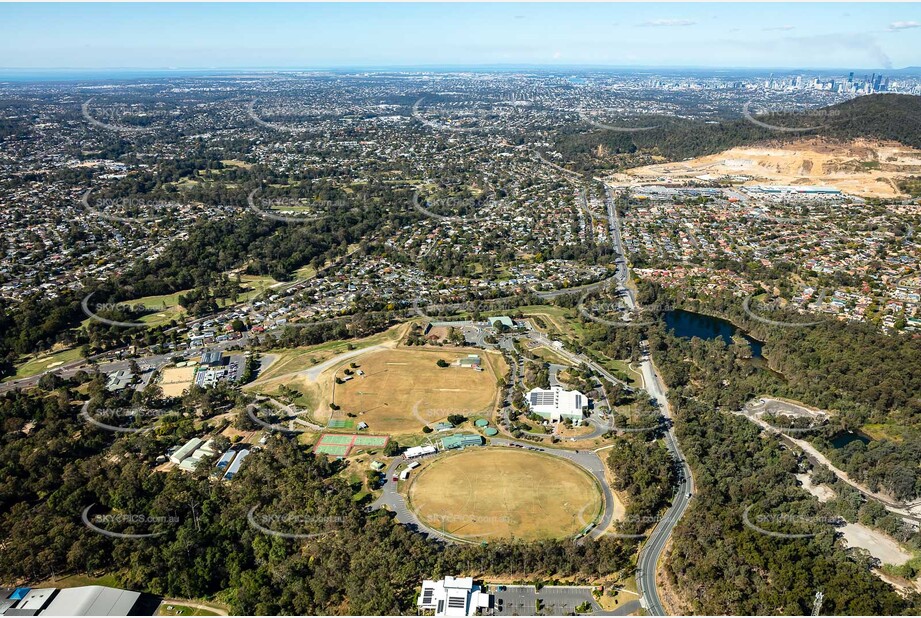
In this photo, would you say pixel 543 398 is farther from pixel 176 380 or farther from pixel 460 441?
pixel 176 380

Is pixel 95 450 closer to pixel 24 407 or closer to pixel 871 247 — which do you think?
pixel 24 407

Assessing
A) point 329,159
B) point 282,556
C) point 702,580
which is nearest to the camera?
point 702,580

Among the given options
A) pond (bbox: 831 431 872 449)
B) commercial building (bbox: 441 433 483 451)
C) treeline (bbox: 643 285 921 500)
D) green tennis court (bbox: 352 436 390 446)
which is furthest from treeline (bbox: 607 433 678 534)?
green tennis court (bbox: 352 436 390 446)

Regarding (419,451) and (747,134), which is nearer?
(419,451)

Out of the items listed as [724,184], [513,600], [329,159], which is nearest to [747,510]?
[513,600]

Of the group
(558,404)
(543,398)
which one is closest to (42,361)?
(543,398)

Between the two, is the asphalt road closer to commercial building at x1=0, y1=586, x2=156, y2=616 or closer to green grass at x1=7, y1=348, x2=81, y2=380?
commercial building at x1=0, y1=586, x2=156, y2=616
